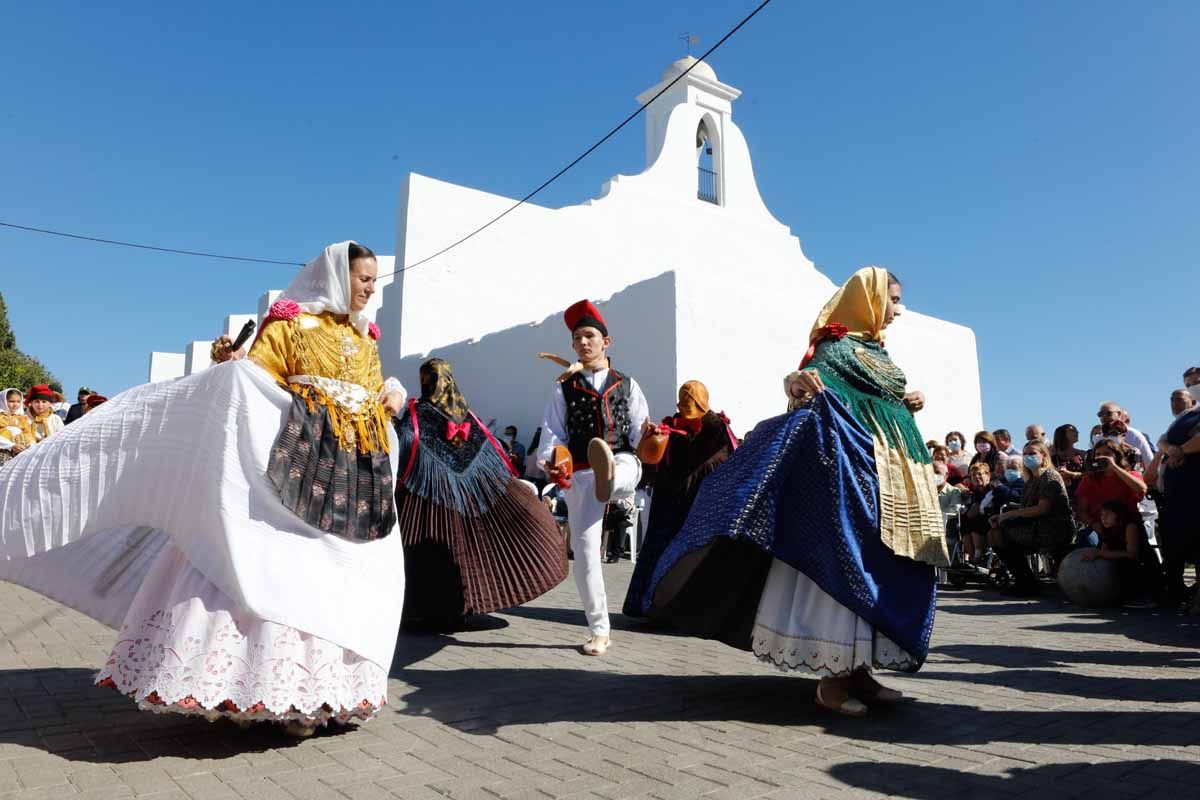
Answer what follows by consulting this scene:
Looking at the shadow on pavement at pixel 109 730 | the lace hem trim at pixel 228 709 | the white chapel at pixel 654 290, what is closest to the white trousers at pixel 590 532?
the shadow on pavement at pixel 109 730

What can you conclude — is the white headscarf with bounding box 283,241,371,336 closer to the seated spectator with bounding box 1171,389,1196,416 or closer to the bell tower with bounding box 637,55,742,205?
the seated spectator with bounding box 1171,389,1196,416

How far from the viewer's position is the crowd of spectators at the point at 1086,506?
669 cm

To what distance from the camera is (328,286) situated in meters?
3.30


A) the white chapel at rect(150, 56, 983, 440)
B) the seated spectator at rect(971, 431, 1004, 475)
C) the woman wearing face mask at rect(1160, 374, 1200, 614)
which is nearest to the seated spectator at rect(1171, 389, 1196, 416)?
the woman wearing face mask at rect(1160, 374, 1200, 614)

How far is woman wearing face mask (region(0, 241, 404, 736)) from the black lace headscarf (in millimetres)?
1912

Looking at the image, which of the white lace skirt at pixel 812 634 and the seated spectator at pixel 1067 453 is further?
the seated spectator at pixel 1067 453

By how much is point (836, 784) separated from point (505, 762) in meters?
1.03

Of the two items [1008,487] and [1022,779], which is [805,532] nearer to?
[1022,779]

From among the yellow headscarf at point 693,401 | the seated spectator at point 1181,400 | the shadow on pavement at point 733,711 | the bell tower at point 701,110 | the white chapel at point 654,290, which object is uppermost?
the bell tower at point 701,110

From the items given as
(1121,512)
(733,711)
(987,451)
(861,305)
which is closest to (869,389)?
(861,305)

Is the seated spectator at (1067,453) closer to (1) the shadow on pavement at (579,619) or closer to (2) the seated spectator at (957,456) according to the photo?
(2) the seated spectator at (957,456)

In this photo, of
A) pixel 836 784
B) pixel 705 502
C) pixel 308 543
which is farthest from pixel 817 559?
pixel 308 543

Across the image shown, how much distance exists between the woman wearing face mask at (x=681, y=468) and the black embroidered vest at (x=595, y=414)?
91 centimetres

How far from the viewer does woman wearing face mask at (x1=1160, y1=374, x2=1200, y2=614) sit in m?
4.70
